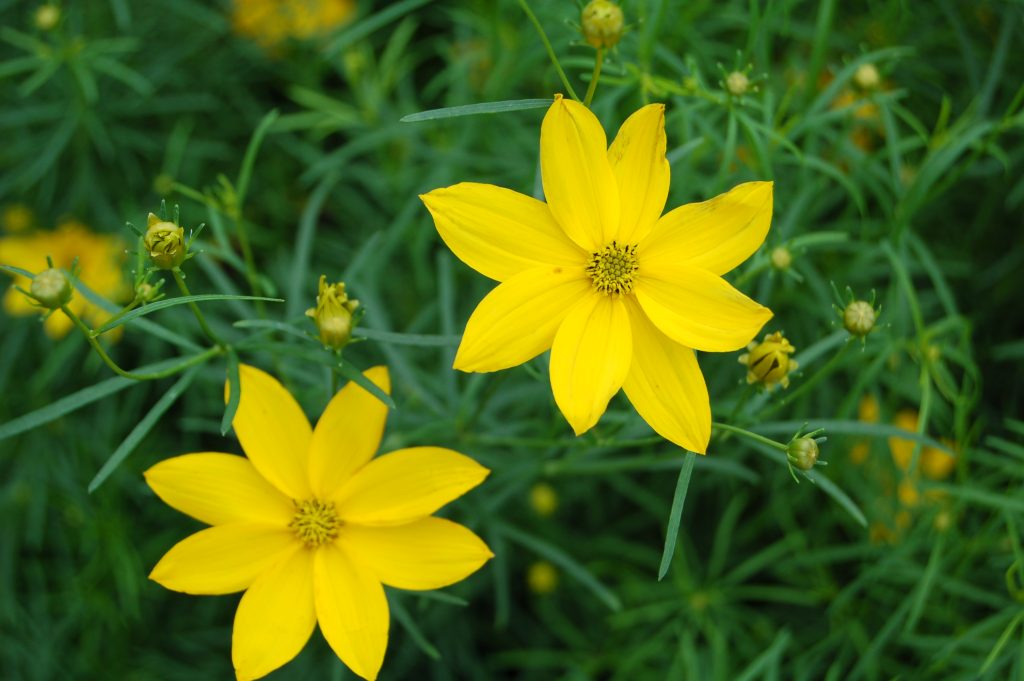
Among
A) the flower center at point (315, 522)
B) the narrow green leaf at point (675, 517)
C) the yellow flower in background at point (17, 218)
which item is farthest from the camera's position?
the yellow flower in background at point (17, 218)

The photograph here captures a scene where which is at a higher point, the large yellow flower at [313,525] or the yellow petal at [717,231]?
the yellow petal at [717,231]

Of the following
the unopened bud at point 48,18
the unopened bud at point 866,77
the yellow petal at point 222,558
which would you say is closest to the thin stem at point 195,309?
the yellow petal at point 222,558

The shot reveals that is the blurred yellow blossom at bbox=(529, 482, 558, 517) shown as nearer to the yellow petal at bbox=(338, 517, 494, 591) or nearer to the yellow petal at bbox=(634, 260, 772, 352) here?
the yellow petal at bbox=(338, 517, 494, 591)

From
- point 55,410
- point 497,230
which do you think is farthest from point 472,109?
point 55,410

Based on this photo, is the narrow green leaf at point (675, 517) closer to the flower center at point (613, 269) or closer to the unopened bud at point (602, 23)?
the flower center at point (613, 269)

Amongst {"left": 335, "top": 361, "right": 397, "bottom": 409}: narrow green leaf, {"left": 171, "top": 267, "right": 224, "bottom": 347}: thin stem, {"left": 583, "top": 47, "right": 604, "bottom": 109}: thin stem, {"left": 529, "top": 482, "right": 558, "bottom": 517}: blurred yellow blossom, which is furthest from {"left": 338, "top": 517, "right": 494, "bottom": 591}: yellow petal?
{"left": 529, "top": 482, "right": 558, "bottom": 517}: blurred yellow blossom

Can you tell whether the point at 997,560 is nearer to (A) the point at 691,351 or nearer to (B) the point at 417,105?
(A) the point at 691,351

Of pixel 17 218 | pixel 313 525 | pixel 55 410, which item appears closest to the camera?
pixel 55 410

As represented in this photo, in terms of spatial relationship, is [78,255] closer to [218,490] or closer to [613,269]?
[218,490]
